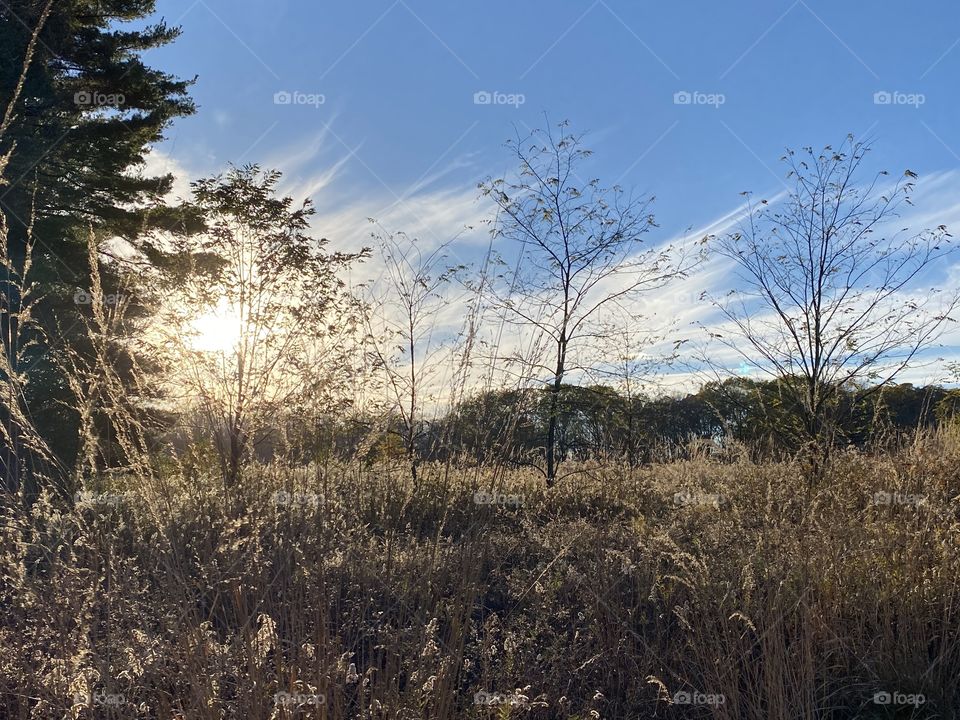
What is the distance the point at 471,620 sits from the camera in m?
2.83

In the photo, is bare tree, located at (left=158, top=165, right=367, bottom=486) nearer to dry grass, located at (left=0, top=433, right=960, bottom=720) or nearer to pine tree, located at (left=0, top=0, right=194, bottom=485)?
dry grass, located at (left=0, top=433, right=960, bottom=720)

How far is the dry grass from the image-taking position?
2.05 metres

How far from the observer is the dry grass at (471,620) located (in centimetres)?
205

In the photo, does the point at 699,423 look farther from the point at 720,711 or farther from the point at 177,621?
the point at 177,621

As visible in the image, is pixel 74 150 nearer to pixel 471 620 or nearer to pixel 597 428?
pixel 597 428

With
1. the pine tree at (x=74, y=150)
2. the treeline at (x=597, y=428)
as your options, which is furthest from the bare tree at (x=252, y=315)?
the pine tree at (x=74, y=150)

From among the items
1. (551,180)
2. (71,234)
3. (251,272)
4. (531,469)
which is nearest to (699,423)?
(531,469)

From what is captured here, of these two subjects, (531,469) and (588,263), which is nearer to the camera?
(588,263)

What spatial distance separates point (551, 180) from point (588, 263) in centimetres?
102

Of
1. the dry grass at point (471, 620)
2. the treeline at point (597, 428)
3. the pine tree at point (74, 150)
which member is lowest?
the dry grass at point (471, 620)

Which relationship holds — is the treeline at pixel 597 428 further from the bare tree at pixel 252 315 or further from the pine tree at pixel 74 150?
the pine tree at pixel 74 150

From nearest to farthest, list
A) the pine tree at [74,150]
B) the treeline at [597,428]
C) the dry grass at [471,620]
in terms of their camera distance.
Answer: the dry grass at [471,620]
the treeline at [597,428]
the pine tree at [74,150]

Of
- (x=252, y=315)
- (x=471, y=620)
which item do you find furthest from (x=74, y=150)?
(x=471, y=620)

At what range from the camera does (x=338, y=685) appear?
1.97 m
